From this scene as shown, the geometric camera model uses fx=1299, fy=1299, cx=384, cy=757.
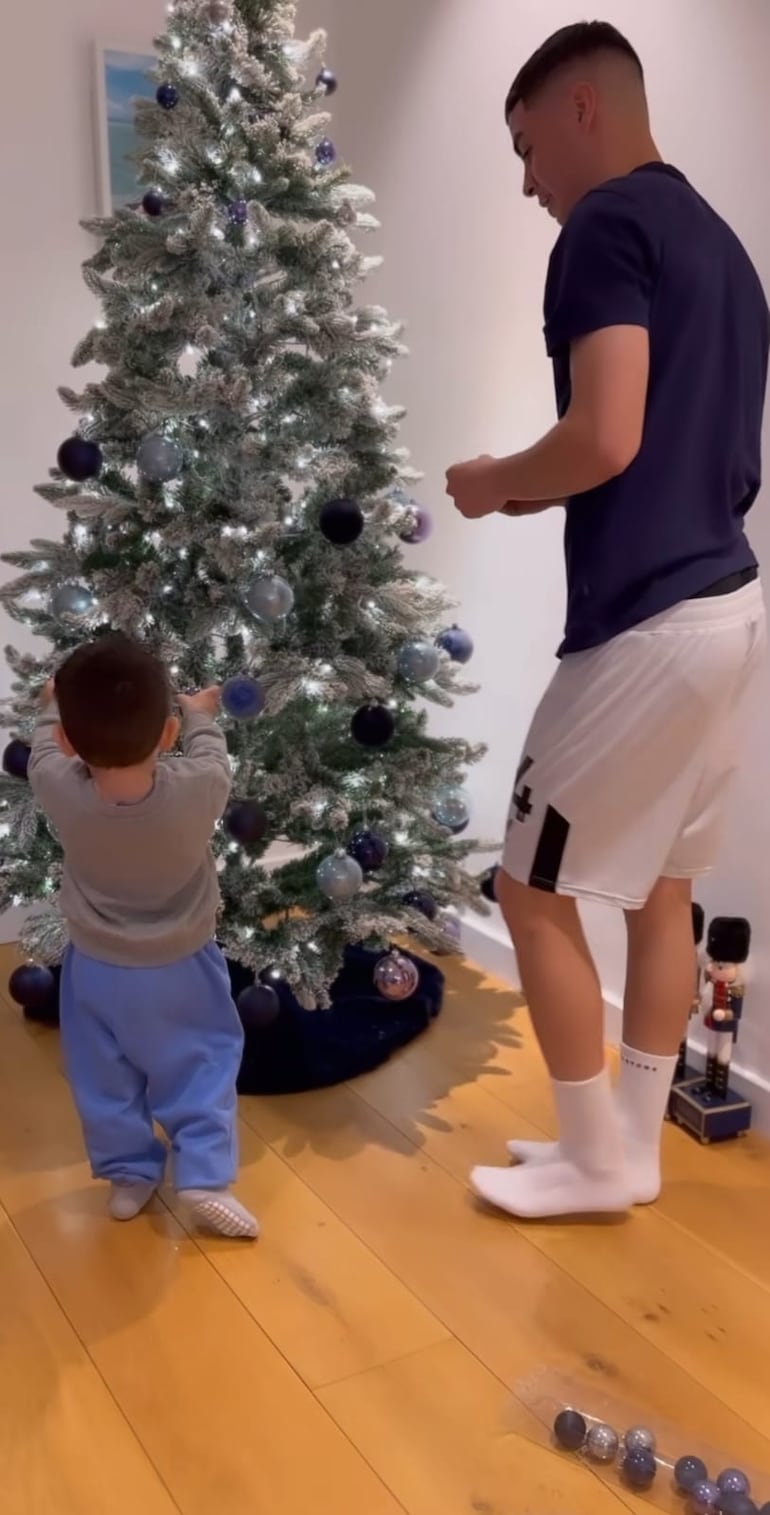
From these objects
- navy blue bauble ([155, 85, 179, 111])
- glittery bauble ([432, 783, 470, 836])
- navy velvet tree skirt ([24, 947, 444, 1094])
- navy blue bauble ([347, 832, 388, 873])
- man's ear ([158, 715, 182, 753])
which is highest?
navy blue bauble ([155, 85, 179, 111])

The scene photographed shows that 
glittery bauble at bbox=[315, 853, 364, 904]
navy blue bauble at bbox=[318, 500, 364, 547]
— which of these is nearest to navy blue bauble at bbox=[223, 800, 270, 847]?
glittery bauble at bbox=[315, 853, 364, 904]

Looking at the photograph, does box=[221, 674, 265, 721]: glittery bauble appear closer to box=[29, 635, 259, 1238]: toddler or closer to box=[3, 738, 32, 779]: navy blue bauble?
box=[29, 635, 259, 1238]: toddler

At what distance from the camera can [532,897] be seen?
1.86m

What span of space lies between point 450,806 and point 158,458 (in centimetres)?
81

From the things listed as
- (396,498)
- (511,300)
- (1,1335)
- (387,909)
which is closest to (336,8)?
(511,300)

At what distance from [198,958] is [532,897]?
483 mm

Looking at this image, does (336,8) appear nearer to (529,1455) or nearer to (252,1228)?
(252,1228)

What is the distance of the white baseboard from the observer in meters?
2.18

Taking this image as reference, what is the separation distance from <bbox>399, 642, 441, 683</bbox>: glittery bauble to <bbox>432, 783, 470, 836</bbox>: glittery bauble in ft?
0.78

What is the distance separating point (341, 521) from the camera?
2.10 m

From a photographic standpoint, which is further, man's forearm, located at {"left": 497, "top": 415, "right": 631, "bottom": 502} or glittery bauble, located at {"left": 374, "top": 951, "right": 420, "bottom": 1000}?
glittery bauble, located at {"left": 374, "top": 951, "right": 420, "bottom": 1000}

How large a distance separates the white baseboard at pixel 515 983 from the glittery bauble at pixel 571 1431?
81 centimetres

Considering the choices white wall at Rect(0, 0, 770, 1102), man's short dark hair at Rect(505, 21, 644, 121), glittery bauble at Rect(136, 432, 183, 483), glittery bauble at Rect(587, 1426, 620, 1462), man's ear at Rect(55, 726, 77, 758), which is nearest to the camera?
glittery bauble at Rect(587, 1426, 620, 1462)

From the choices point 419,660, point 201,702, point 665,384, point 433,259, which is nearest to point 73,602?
point 201,702
